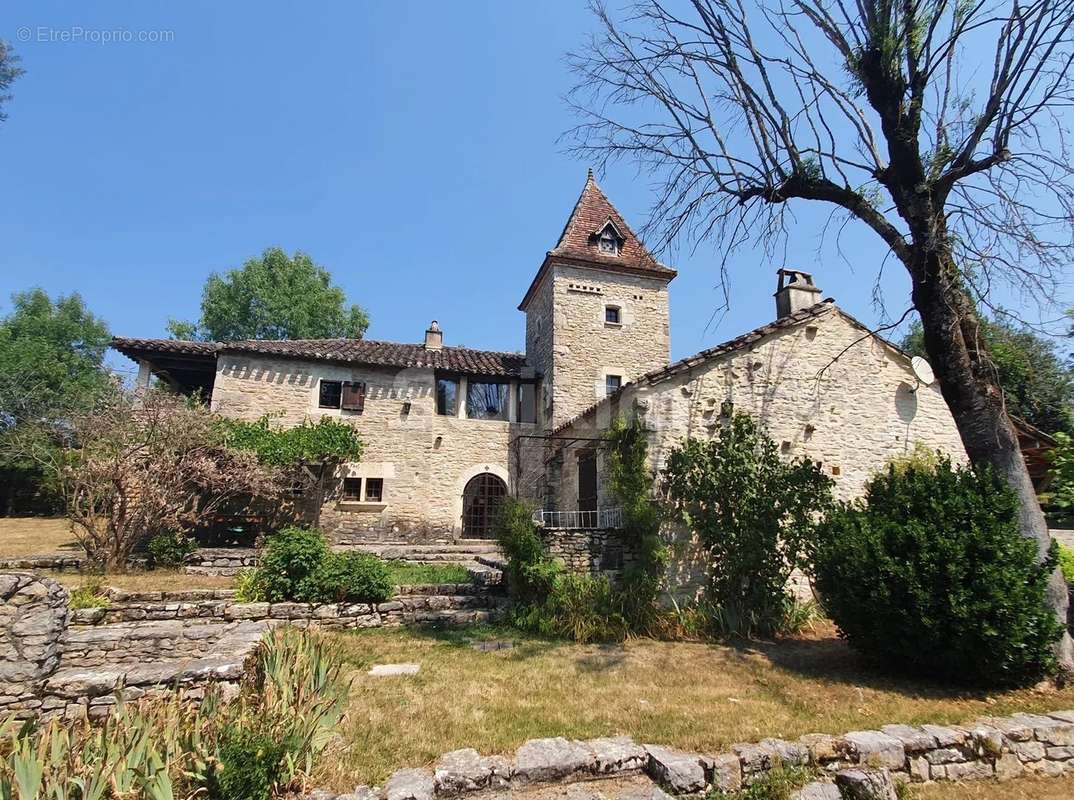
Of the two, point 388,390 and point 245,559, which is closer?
point 245,559

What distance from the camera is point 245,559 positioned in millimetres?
11859

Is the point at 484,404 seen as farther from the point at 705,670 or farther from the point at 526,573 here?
the point at 705,670

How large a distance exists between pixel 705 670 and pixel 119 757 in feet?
20.2

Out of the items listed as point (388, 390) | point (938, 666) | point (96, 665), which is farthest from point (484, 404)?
point (938, 666)

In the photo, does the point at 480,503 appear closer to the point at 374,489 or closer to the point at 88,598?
the point at 374,489

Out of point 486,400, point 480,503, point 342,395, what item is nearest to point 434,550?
point 480,503

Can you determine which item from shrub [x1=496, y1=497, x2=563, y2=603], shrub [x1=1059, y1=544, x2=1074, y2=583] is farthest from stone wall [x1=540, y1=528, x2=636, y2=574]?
shrub [x1=1059, y1=544, x2=1074, y2=583]

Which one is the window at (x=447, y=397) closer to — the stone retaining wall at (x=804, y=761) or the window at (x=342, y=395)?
the window at (x=342, y=395)

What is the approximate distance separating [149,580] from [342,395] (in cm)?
699

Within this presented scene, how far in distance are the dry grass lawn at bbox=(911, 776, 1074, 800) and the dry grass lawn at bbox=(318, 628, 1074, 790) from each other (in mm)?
742

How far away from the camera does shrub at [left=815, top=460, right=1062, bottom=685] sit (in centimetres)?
589

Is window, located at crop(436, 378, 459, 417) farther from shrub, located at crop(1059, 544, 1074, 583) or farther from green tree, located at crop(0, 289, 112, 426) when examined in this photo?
green tree, located at crop(0, 289, 112, 426)

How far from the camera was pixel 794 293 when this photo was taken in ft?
39.3

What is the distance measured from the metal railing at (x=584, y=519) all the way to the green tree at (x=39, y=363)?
19748 mm
